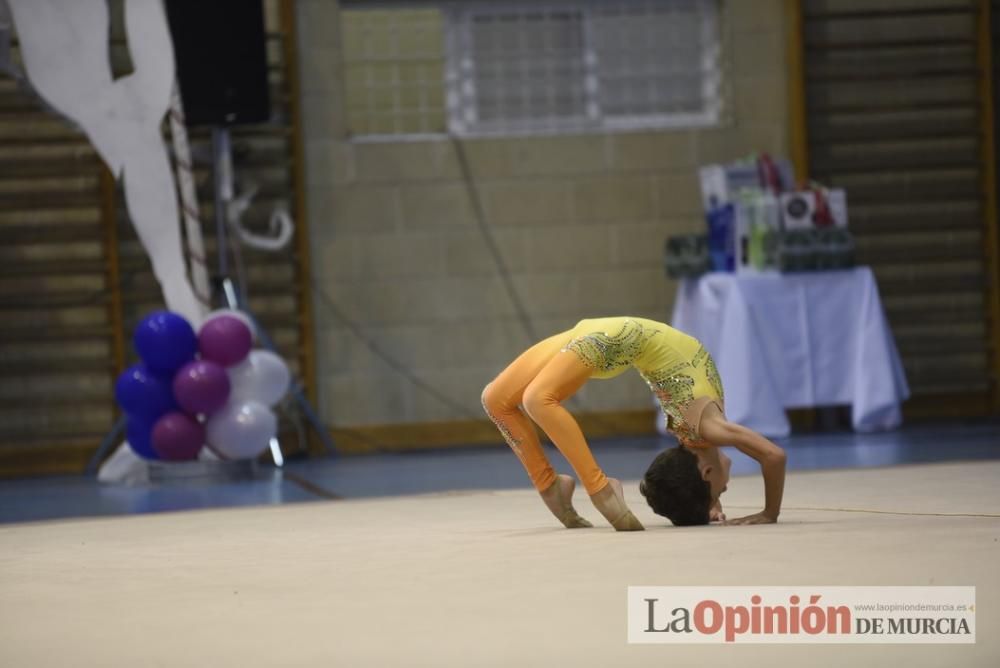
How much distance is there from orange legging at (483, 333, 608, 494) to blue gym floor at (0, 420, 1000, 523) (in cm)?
151

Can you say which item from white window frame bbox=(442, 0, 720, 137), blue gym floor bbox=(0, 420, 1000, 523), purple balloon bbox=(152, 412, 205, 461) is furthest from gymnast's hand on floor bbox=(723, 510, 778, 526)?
white window frame bbox=(442, 0, 720, 137)

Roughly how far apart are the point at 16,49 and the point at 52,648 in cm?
518

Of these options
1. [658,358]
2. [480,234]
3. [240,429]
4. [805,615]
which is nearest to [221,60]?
[480,234]

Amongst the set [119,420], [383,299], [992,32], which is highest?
[992,32]

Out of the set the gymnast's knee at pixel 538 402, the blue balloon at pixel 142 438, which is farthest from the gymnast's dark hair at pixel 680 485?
the blue balloon at pixel 142 438

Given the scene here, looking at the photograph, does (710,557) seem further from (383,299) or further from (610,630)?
(383,299)

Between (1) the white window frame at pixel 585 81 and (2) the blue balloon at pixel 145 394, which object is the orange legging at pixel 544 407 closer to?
(2) the blue balloon at pixel 145 394

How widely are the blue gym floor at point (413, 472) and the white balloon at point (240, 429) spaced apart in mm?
135

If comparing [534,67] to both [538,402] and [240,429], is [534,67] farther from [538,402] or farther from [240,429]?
[538,402]

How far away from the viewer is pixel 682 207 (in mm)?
6977

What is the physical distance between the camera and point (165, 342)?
5.36 m

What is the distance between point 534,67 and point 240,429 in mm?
2572

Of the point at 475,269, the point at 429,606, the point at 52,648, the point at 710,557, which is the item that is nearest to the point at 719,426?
the point at 710,557

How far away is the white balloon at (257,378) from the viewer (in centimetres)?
556
